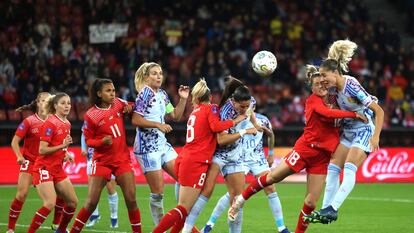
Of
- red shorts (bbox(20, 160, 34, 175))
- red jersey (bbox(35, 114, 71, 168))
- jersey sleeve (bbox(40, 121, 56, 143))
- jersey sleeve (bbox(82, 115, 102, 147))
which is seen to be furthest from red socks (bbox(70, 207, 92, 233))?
red shorts (bbox(20, 160, 34, 175))

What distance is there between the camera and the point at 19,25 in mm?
25219

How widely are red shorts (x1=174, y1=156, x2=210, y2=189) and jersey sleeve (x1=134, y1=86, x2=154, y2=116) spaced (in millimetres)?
1316

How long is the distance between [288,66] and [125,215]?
529 inches

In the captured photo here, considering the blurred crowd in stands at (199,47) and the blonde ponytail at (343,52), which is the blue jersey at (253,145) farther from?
the blurred crowd in stands at (199,47)

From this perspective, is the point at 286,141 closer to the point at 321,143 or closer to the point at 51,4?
the point at 51,4

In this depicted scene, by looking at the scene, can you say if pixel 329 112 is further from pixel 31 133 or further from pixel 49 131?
pixel 31 133

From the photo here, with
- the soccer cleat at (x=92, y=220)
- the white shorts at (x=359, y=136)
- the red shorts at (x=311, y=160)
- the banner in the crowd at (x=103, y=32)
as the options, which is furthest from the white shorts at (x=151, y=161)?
the banner in the crowd at (x=103, y=32)

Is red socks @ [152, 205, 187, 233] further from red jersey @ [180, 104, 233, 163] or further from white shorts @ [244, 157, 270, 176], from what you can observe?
white shorts @ [244, 157, 270, 176]

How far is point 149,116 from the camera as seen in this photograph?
11.6m

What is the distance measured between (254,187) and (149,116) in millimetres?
1636

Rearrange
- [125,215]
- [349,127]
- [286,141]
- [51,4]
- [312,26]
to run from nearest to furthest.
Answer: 1. [349,127]
2. [125,215]
3. [286,141]
4. [51,4]
5. [312,26]

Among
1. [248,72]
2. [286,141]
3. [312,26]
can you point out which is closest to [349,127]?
[286,141]

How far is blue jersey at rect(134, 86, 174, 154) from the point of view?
11.5 metres

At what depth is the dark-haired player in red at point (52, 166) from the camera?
11703 millimetres
